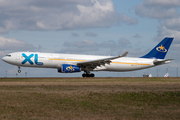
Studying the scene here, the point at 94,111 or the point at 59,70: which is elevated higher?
the point at 59,70

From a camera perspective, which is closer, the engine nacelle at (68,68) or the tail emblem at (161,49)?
the engine nacelle at (68,68)

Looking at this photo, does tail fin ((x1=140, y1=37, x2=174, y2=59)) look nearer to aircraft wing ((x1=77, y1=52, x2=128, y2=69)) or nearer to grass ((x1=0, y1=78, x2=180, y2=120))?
aircraft wing ((x1=77, y1=52, x2=128, y2=69))

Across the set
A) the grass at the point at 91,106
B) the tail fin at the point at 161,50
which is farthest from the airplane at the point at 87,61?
the grass at the point at 91,106

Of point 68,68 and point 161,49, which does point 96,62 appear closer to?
point 68,68

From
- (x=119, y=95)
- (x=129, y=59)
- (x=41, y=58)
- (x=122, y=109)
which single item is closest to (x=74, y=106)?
(x=122, y=109)

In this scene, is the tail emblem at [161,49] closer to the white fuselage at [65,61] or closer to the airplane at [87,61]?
the airplane at [87,61]

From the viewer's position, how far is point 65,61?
157 feet

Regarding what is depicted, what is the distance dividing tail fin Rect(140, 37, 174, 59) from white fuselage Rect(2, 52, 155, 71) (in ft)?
5.70

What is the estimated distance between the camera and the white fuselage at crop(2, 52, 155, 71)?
4603cm

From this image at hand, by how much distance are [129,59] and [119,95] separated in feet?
103

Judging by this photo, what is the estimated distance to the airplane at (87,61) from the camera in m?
46.2

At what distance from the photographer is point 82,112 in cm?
1588

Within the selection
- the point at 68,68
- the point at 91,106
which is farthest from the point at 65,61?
the point at 91,106

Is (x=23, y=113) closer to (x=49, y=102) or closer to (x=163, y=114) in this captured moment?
(x=49, y=102)
